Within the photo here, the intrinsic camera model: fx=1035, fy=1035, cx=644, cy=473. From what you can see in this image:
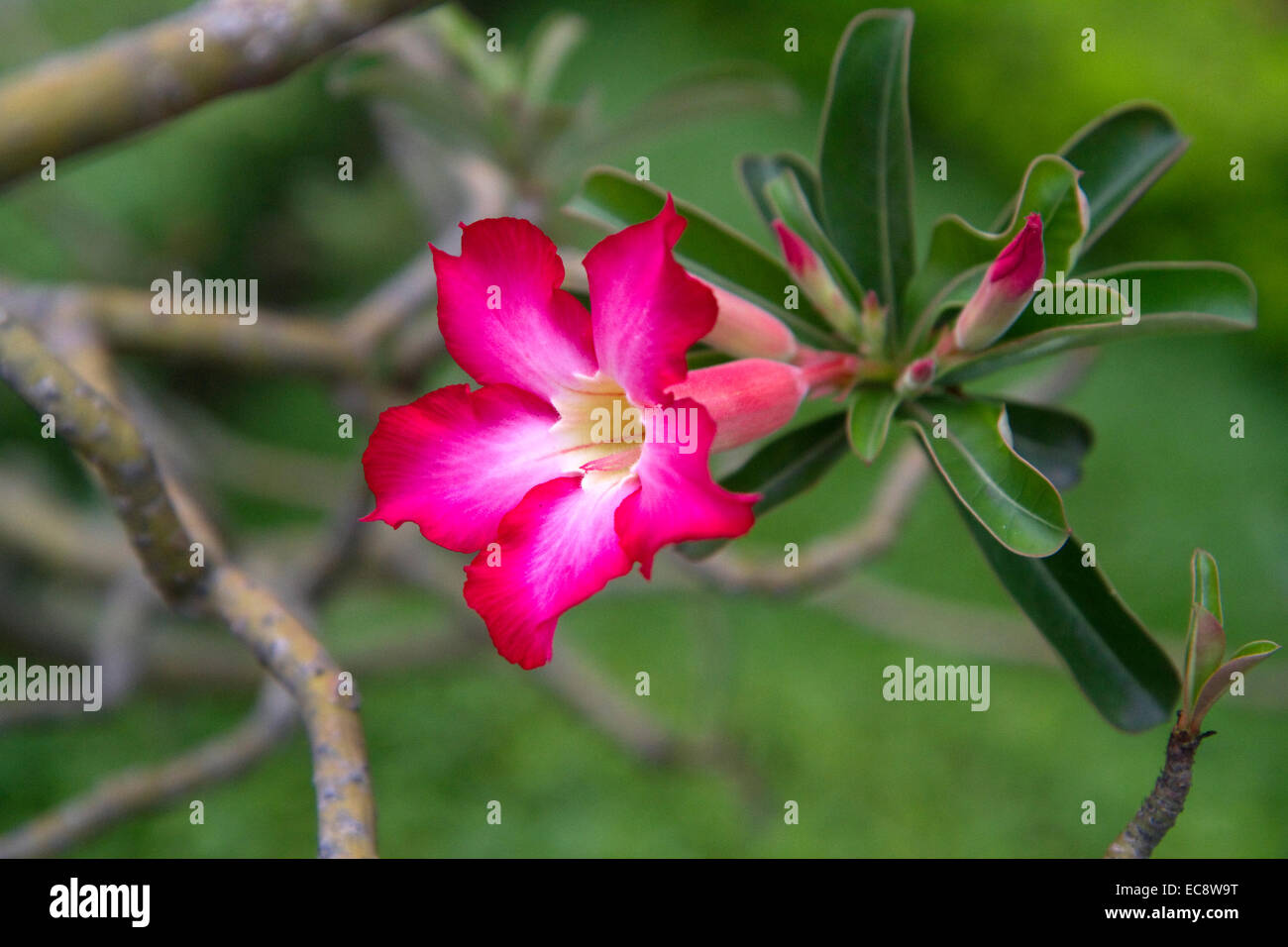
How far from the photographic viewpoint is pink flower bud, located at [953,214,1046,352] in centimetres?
53

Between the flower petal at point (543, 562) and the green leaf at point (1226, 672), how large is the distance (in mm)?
289

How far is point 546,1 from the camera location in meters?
4.94

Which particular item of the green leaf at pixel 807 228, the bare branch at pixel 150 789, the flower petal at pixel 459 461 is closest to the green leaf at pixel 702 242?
the green leaf at pixel 807 228

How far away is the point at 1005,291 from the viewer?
0.56 m

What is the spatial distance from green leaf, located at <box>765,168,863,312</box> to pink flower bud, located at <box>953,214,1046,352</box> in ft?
0.43

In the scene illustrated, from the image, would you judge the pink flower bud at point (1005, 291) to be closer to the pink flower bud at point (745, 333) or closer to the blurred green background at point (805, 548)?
the pink flower bud at point (745, 333)

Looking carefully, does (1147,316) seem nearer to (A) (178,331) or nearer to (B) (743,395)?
(B) (743,395)

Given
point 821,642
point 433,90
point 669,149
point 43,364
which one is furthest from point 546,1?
point 43,364

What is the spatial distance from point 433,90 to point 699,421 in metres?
0.88

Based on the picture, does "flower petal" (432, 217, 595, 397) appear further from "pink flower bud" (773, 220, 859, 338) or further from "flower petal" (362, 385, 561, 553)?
"pink flower bud" (773, 220, 859, 338)

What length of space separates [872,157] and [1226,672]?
1.46 ft

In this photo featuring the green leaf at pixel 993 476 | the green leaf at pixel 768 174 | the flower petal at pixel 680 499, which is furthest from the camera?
the green leaf at pixel 768 174

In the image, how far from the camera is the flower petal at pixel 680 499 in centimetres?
46
